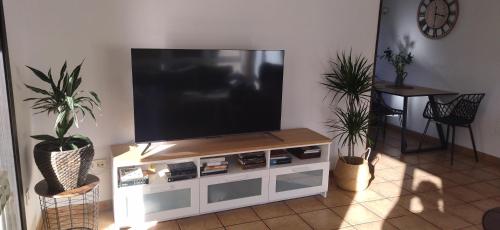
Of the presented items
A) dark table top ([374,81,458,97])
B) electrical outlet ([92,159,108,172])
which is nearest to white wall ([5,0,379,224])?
electrical outlet ([92,159,108,172])

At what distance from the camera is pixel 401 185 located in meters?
3.61

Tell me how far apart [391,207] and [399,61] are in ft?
8.59

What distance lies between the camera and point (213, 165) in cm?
283

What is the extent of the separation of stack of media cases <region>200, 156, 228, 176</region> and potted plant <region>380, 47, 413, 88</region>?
3.12 metres

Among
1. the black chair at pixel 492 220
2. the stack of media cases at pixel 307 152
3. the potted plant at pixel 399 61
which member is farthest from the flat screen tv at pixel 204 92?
the potted plant at pixel 399 61

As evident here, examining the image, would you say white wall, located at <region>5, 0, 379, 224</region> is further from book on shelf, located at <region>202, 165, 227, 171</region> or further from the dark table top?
the dark table top

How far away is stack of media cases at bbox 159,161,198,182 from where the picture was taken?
2.71 meters

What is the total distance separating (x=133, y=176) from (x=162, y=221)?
417 mm

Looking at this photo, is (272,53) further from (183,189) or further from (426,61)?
(426,61)

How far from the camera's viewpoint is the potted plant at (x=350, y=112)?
3.31 metres

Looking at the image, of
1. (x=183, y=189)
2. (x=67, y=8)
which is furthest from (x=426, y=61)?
(x=67, y=8)

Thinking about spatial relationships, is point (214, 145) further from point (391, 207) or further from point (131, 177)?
point (391, 207)

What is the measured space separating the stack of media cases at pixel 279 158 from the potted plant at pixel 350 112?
1.98 feet

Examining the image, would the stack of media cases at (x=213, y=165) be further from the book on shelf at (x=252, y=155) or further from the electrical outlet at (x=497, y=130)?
the electrical outlet at (x=497, y=130)
